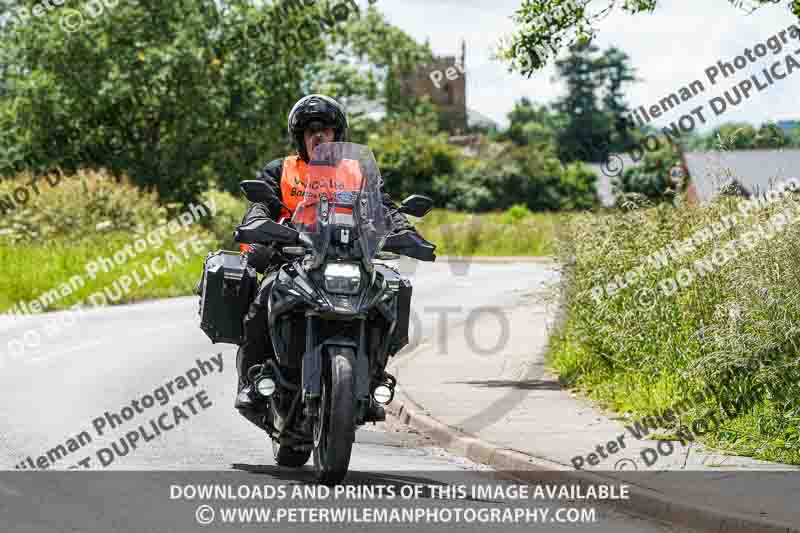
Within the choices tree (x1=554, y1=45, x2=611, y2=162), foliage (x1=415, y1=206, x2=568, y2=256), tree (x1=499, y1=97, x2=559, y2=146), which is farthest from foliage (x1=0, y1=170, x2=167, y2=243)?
tree (x1=554, y1=45, x2=611, y2=162)

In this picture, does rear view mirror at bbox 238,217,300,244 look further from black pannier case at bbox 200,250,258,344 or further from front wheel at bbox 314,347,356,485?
front wheel at bbox 314,347,356,485

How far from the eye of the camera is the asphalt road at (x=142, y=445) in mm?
7773

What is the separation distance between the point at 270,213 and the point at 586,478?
2.58 metres

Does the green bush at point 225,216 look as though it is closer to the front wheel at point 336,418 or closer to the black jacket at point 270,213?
the black jacket at point 270,213

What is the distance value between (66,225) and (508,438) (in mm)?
22739

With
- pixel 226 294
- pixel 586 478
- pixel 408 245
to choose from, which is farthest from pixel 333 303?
pixel 586 478

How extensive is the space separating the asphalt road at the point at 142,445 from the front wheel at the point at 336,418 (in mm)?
221

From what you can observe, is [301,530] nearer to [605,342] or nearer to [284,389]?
[284,389]

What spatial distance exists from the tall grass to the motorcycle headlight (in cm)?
342

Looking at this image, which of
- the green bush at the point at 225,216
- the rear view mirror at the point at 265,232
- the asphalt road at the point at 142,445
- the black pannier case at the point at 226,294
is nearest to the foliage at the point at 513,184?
the green bush at the point at 225,216

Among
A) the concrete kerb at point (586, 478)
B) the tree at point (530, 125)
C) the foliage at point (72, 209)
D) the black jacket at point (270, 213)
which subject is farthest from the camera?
the tree at point (530, 125)

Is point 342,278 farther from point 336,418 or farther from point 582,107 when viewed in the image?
point 582,107

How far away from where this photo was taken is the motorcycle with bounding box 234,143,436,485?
7.86 meters

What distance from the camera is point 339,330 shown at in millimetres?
8094
